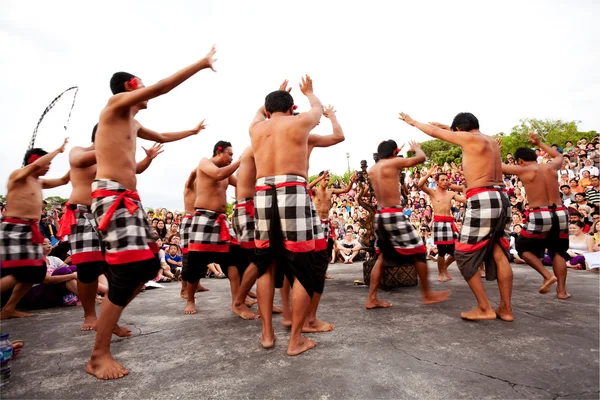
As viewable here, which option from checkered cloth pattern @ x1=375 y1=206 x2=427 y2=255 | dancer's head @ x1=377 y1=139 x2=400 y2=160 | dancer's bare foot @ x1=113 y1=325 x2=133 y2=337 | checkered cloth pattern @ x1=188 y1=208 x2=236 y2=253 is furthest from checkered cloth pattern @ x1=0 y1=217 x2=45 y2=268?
dancer's head @ x1=377 y1=139 x2=400 y2=160

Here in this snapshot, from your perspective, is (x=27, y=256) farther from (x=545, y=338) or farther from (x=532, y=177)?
(x=532, y=177)

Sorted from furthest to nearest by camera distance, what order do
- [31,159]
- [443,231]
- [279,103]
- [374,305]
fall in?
1. [443,231]
2. [31,159]
3. [374,305]
4. [279,103]

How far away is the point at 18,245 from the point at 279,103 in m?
3.23

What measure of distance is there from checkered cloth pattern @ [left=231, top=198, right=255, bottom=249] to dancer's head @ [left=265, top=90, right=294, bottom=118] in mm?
1168

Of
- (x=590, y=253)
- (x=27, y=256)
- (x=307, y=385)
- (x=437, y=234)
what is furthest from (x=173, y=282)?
(x=590, y=253)

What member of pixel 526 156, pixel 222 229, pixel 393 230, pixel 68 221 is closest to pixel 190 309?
pixel 222 229

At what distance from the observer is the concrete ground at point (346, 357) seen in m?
1.93

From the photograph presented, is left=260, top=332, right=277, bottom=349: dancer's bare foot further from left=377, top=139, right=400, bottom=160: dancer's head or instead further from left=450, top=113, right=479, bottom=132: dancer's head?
left=450, top=113, right=479, bottom=132: dancer's head

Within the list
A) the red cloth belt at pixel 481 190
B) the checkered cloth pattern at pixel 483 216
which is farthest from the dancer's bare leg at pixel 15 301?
the red cloth belt at pixel 481 190

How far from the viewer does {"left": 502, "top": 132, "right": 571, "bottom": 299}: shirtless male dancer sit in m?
4.24

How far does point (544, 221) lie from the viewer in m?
4.29

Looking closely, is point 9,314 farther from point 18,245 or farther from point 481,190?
point 481,190

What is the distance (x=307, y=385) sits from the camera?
6.47 feet

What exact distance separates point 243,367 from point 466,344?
163cm
